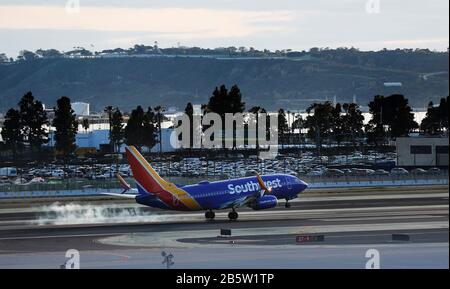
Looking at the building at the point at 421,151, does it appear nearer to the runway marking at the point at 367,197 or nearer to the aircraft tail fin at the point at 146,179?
the runway marking at the point at 367,197

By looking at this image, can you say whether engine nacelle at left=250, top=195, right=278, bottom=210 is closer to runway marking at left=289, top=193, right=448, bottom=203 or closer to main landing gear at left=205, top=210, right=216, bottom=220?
main landing gear at left=205, top=210, right=216, bottom=220

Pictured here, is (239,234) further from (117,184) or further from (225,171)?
(225,171)

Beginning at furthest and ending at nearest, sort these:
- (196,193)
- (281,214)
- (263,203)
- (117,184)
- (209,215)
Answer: (117,184)
(281,214)
(209,215)
(263,203)
(196,193)

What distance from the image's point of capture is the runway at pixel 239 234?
50.9 meters

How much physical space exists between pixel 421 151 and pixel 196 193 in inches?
2834

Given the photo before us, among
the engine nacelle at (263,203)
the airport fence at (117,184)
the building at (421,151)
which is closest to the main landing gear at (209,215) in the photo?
the engine nacelle at (263,203)

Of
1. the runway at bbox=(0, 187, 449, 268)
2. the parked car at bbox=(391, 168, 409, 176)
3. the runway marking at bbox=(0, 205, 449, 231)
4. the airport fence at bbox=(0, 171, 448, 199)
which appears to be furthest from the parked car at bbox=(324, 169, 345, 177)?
the runway marking at bbox=(0, 205, 449, 231)

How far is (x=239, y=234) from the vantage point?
6794 centimetres

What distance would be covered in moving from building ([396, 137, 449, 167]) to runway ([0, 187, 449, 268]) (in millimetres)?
36278

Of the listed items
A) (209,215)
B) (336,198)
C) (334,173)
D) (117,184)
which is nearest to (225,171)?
(334,173)

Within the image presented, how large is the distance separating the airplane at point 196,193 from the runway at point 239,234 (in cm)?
128

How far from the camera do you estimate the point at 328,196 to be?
10669 centimetres
